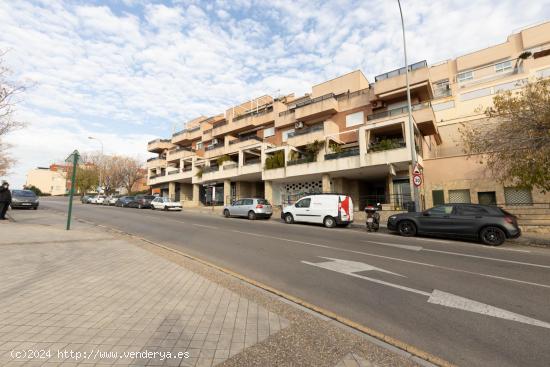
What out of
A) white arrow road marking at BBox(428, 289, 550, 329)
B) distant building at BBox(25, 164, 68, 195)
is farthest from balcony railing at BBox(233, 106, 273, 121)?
distant building at BBox(25, 164, 68, 195)

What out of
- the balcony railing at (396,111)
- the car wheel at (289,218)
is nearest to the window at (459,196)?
the balcony railing at (396,111)

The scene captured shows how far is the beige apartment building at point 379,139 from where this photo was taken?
19.1 meters

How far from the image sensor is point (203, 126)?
1679 inches

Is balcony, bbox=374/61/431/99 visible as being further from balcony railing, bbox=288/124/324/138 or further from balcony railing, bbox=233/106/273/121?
balcony railing, bbox=233/106/273/121

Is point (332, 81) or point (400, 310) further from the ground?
point (332, 81)

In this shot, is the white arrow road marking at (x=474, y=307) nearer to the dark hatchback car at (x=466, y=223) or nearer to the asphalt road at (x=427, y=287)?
the asphalt road at (x=427, y=287)

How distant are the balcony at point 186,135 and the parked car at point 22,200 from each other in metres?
24.6

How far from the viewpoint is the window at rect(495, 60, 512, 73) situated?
96.0 ft

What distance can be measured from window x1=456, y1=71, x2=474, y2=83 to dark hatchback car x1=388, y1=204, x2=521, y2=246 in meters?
28.3

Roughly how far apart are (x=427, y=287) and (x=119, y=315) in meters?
5.23

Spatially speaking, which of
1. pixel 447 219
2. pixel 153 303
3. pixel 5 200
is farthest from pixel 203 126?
pixel 153 303

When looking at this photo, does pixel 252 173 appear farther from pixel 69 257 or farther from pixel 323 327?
pixel 323 327

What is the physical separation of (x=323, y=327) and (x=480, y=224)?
1008 cm

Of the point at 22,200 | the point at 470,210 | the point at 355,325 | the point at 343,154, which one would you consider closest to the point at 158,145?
the point at 22,200
